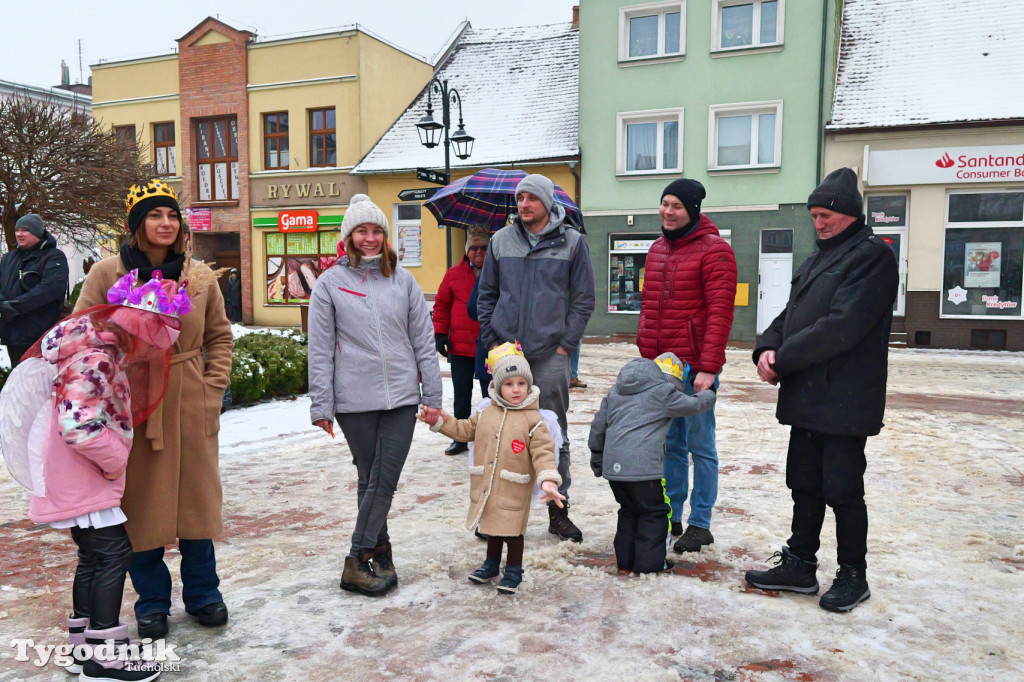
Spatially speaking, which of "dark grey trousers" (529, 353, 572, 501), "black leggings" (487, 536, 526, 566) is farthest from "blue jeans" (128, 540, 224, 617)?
"dark grey trousers" (529, 353, 572, 501)

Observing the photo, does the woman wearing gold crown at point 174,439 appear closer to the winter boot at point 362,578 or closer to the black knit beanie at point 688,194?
the winter boot at point 362,578

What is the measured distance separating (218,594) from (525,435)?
63.1 inches

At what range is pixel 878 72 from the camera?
1994 cm

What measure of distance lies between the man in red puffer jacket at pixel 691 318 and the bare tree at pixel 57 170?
11.0m

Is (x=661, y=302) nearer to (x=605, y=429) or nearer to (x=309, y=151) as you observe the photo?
(x=605, y=429)

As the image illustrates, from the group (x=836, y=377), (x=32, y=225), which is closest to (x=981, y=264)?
(x=836, y=377)

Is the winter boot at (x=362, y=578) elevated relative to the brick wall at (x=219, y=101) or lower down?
lower down

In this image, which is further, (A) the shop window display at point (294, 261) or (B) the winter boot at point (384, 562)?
(A) the shop window display at point (294, 261)

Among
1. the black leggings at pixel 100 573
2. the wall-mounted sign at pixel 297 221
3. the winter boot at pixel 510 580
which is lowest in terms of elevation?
the winter boot at pixel 510 580

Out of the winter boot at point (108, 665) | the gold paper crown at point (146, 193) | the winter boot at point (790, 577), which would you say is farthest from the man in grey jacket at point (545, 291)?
the winter boot at point (108, 665)

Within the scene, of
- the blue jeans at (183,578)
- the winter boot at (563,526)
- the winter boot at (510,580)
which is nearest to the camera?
the blue jeans at (183,578)

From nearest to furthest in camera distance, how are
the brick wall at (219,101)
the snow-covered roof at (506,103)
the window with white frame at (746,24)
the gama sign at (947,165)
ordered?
the gama sign at (947,165)
the window with white frame at (746,24)
the snow-covered roof at (506,103)
the brick wall at (219,101)

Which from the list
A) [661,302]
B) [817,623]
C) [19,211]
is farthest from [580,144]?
[817,623]

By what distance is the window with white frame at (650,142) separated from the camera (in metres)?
20.2
